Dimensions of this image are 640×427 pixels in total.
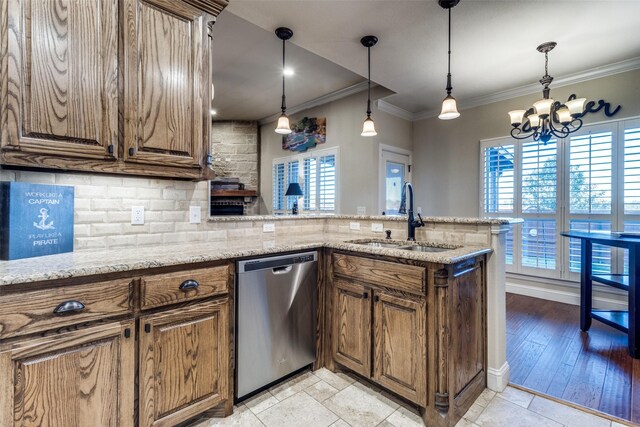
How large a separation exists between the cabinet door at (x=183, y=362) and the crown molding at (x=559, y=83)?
4563 mm

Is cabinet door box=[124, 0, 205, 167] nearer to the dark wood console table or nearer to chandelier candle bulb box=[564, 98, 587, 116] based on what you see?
the dark wood console table

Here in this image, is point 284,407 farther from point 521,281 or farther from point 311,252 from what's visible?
point 521,281

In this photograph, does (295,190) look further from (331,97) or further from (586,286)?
(586,286)

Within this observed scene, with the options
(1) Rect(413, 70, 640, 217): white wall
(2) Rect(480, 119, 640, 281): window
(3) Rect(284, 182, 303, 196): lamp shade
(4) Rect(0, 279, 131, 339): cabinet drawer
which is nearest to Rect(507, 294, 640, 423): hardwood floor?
(2) Rect(480, 119, 640, 281): window

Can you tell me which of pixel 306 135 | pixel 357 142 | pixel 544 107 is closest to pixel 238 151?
pixel 306 135

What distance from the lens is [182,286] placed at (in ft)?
4.93

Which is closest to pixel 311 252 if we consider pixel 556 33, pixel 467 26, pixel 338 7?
pixel 338 7

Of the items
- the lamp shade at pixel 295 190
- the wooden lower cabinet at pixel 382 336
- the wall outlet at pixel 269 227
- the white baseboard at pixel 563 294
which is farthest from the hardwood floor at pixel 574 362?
the lamp shade at pixel 295 190

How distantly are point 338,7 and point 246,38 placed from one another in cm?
120

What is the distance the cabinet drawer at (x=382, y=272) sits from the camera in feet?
5.48

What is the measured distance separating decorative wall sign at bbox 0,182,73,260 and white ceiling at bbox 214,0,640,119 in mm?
1922

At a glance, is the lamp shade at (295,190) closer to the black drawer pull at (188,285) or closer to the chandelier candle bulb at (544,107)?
the chandelier candle bulb at (544,107)

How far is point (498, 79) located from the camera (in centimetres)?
386

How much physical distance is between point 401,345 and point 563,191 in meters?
3.49
